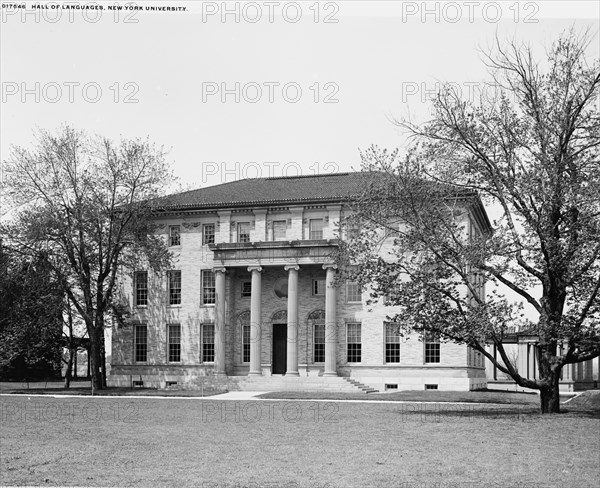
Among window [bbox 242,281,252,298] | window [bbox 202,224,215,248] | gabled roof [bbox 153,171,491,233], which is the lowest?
window [bbox 242,281,252,298]

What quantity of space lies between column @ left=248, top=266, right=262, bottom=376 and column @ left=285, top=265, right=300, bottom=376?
1968 mm

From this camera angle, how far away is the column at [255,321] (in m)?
49.1

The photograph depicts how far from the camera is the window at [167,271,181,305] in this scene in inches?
2127

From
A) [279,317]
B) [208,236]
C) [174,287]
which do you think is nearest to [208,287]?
[174,287]

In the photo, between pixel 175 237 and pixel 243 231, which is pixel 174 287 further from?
pixel 243 231

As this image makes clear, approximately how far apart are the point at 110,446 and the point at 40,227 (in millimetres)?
28794

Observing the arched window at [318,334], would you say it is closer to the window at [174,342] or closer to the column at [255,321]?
the column at [255,321]

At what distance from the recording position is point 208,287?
5325 cm

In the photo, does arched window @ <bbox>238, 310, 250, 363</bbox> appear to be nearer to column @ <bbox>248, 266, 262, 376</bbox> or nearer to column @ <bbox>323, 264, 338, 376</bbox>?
column @ <bbox>248, 266, 262, 376</bbox>

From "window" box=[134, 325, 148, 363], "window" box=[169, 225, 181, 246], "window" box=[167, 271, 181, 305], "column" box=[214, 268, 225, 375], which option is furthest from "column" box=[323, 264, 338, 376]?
"window" box=[134, 325, 148, 363]

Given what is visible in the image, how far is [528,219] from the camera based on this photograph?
25.1m

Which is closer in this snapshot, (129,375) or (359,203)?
(359,203)

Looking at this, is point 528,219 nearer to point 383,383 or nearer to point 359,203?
point 359,203

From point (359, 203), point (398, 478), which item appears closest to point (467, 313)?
point (359, 203)
